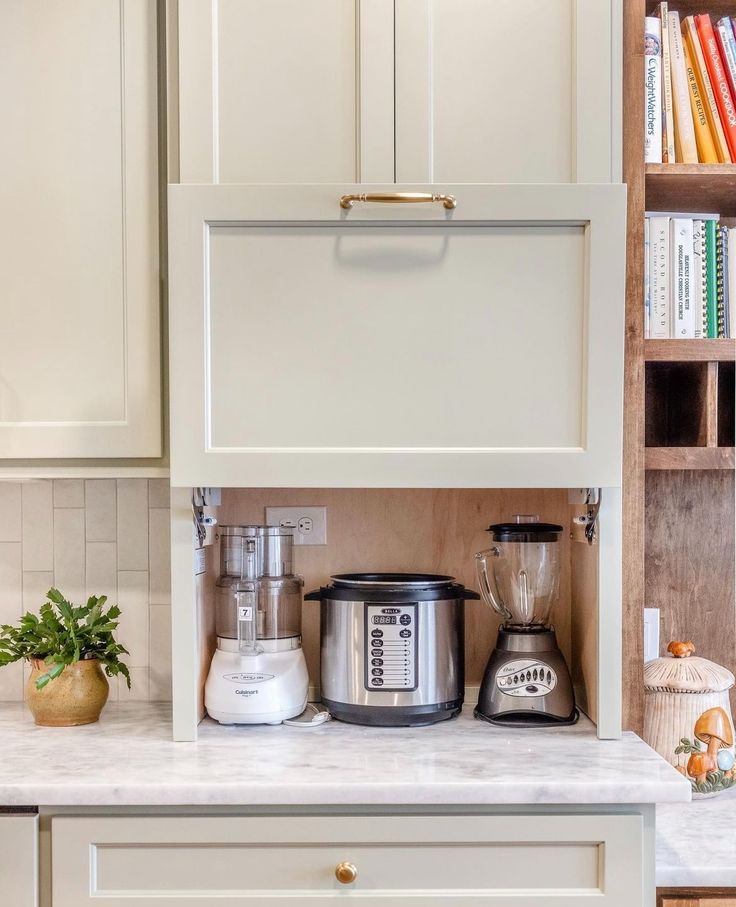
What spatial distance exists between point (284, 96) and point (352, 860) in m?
1.28

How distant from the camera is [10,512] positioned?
6.57ft

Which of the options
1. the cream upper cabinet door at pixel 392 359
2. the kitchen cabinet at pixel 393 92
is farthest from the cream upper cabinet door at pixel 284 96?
the cream upper cabinet door at pixel 392 359

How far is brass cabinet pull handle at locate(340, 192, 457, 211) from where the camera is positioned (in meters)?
1.54

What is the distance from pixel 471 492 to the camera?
77.4 inches

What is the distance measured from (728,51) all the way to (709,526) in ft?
3.13

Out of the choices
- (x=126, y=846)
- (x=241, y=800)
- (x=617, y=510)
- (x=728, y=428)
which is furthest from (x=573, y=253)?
(x=126, y=846)

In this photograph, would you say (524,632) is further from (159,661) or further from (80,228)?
(80,228)

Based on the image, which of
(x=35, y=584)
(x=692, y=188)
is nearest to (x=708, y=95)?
(x=692, y=188)

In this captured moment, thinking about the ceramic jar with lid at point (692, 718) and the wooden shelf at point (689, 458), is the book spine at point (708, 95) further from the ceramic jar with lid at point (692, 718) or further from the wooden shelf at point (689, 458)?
the ceramic jar with lid at point (692, 718)

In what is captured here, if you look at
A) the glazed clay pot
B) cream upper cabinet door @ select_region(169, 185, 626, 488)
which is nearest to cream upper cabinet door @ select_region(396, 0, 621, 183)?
cream upper cabinet door @ select_region(169, 185, 626, 488)

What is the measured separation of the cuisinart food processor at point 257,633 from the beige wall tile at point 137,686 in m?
0.26

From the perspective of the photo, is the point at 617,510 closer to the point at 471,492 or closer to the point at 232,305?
the point at 471,492

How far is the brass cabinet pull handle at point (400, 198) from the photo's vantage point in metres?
1.54

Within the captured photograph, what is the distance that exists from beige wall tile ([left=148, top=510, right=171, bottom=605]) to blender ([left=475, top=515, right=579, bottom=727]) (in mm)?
670
